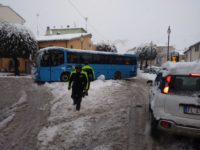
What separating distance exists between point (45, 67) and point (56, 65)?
0.88m

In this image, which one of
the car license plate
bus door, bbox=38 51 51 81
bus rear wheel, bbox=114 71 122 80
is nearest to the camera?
the car license plate

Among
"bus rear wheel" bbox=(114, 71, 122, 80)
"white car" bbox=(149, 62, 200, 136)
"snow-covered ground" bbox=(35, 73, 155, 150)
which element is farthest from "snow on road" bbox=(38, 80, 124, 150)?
"bus rear wheel" bbox=(114, 71, 122, 80)

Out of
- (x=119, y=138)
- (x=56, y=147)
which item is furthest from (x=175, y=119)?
(x=56, y=147)

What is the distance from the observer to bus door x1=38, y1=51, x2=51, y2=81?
19.8 metres

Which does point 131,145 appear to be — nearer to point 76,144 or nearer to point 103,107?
point 76,144

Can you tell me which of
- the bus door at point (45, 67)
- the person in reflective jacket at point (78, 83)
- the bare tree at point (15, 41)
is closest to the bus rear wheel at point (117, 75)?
the bus door at point (45, 67)

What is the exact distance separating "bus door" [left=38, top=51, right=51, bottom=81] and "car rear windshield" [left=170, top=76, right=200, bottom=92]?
51.0 feet

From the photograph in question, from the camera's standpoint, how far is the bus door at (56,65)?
65.6 feet

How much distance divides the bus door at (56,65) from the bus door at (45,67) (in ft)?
0.81

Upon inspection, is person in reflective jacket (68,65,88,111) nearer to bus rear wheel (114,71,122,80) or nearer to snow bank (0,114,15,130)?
snow bank (0,114,15,130)

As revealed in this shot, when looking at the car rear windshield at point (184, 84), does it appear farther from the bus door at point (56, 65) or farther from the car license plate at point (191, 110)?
the bus door at point (56, 65)

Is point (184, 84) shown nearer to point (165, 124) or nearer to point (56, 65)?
point (165, 124)

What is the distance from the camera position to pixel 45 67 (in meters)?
19.9

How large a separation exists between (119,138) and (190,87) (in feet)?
6.74
